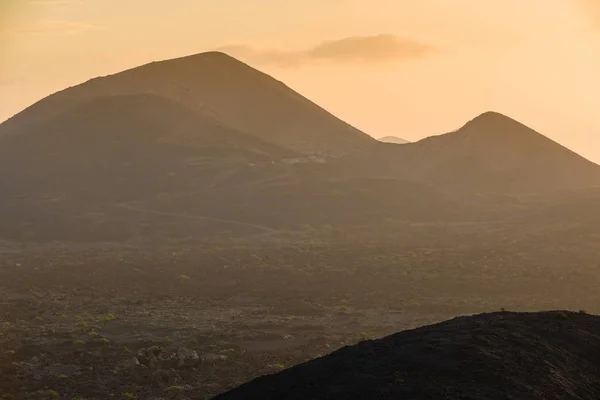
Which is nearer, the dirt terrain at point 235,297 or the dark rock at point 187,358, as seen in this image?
the dirt terrain at point 235,297

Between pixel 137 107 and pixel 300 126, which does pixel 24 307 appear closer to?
pixel 137 107

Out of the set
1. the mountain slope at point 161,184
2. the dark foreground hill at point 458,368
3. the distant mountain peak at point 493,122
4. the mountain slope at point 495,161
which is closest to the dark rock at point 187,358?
the dark foreground hill at point 458,368

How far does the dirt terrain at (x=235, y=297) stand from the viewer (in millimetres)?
36188

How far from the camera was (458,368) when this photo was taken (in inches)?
778

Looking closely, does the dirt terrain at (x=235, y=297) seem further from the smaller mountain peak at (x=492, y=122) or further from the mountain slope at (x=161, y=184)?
the smaller mountain peak at (x=492, y=122)

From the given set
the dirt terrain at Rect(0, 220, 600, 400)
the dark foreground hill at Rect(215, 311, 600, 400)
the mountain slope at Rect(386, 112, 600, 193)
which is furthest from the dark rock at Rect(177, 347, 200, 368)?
the mountain slope at Rect(386, 112, 600, 193)

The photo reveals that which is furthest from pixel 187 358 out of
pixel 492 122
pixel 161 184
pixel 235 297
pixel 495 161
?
pixel 492 122

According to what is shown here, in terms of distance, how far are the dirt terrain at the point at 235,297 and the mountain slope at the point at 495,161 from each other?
60077 mm

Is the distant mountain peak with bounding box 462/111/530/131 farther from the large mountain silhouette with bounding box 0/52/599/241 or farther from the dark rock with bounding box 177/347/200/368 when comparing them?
the dark rock with bounding box 177/347/200/368

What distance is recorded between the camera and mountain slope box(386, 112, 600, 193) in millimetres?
156500

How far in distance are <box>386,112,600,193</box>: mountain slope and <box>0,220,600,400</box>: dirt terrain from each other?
197 feet

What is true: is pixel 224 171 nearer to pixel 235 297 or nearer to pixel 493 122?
pixel 493 122

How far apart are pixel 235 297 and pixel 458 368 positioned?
39766 mm

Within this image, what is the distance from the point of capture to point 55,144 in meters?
148
